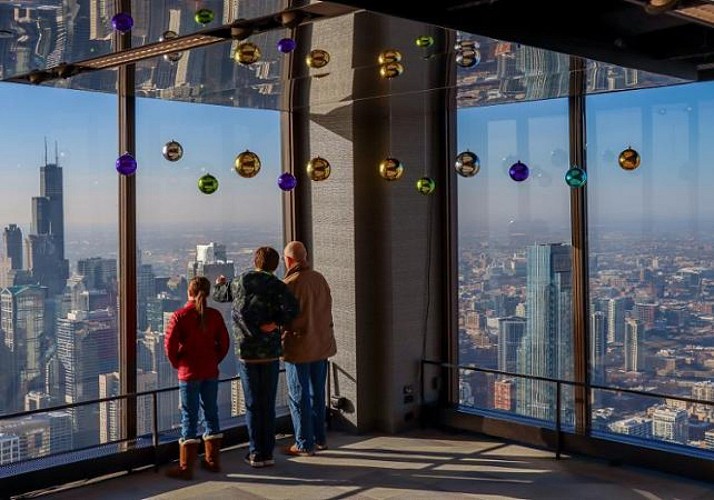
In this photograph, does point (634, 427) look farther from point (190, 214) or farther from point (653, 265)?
point (190, 214)

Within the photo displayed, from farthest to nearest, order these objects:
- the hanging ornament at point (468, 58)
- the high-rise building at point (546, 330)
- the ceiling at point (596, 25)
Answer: the high-rise building at point (546, 330) → the hanging ornament at point (468, 58) → the ceiling at point (596, 25)

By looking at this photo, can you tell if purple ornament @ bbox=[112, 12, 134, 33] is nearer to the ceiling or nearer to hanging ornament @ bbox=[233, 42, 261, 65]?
hanging ornament @ bbox=[233, 42, 261, 65]

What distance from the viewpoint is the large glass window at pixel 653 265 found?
23.0 feet

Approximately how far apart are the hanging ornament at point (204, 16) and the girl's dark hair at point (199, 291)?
7.76ft

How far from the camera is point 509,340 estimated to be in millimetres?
8086

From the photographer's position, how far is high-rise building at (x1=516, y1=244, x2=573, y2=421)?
7.71 meters

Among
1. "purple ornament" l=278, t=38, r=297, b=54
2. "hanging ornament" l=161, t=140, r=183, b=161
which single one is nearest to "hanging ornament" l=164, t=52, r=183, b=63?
"purple ornament" l=278, t=38, r=297, b=54

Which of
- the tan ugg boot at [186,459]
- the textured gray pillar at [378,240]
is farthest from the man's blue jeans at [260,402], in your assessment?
the textured gray pillar at [378,240]

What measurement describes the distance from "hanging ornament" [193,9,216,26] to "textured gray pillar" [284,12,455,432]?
9.55 feet

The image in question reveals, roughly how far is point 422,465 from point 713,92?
339 cm

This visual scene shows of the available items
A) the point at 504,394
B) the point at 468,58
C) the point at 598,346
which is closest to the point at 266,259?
the point at 468,58

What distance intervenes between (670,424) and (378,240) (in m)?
2.69

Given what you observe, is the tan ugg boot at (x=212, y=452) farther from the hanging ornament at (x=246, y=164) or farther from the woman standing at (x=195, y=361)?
the hanging ornament at (x=246, y=164)

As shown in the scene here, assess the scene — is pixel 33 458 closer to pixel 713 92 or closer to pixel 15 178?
pixel 15 178
